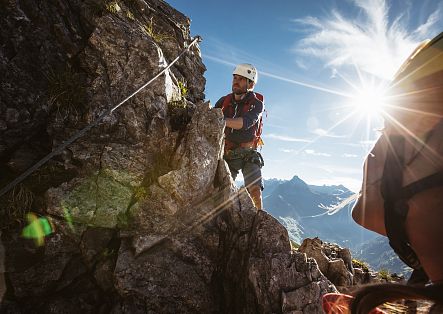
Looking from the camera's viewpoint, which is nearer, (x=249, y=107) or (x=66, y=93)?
(x=66, y=93)

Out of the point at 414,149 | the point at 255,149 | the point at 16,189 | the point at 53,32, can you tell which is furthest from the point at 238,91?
the point at 414,149

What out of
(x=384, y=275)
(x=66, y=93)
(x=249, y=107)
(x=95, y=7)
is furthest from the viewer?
(x=384, y=275)

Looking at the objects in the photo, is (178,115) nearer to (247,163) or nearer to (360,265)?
(247,163)

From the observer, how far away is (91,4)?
395 inches

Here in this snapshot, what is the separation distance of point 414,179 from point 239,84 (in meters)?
11.4

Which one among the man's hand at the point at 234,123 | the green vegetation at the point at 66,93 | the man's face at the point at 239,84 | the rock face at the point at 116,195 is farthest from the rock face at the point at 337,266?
the green vegetation at the point at 66,93

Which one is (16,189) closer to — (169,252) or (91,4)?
(169,252)

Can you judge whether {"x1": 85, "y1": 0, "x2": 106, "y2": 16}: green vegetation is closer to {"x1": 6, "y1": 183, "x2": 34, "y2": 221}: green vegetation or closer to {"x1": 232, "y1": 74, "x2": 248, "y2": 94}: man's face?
{"x1": 232, "y1": 74, "x2": 248, "y2": 94}: man's face

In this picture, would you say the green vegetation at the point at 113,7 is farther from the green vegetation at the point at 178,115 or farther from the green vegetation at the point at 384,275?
the green vegetation at the point at 384,275

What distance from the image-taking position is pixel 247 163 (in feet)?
40.1

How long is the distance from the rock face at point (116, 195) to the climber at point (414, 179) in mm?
6175

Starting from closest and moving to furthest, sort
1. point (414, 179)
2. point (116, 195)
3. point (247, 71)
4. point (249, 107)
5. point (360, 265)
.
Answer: point (414, 179)
point (116, 195)
point (249, 107)
point (247, 71)
point (360, 265)

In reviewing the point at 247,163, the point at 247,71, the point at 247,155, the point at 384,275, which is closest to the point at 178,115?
the point at 247,155

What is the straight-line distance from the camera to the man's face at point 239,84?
12.6 meters
